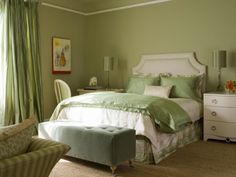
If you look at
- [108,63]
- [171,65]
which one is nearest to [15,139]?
[171,65]

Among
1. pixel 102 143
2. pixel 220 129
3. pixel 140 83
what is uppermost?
pixel 140 83

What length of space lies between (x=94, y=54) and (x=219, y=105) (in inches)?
127

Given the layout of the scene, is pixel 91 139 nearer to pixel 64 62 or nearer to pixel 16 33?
pixel 16 33

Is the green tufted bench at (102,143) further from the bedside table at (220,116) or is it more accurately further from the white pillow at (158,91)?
the bedside table at (220,116)

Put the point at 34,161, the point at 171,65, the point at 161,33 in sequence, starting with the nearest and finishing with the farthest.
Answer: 1. the point at 34,161
2. the point at 171,65
3. the point at 161,33

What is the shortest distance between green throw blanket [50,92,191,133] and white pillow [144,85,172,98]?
686 millimetres

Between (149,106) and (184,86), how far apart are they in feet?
4.61

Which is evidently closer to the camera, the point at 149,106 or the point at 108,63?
the point at 149,106

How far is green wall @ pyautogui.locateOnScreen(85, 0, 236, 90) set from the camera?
4.49 meters

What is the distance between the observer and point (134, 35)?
18.3ft

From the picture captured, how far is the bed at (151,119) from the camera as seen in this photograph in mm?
3189

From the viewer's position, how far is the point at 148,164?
10.3 feet

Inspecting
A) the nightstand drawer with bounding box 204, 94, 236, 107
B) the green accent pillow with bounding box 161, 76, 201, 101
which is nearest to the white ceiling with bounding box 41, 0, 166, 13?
the green accent pillow with bounding box 161, 76, 201, 101

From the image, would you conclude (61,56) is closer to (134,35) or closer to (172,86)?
(134,35)
